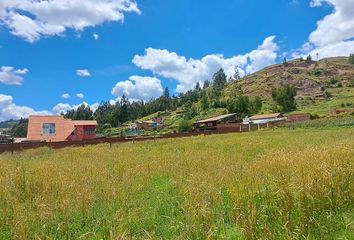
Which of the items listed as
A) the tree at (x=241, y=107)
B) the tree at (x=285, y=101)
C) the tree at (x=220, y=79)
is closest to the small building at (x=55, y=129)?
the tree at (x=241, y=107)

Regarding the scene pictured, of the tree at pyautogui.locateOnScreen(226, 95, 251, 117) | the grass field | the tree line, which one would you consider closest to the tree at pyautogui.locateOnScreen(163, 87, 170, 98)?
the tree line

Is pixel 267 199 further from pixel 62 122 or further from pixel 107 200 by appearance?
pixel 62 122

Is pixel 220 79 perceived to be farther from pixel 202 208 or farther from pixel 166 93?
pixel 202 208

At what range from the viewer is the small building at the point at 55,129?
191 ft

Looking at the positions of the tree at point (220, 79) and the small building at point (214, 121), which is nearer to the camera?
the small building at point (214, 121)

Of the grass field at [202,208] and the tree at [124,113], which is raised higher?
the tree at [124,113]

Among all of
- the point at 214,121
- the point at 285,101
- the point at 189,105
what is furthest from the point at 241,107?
the point at 189,105

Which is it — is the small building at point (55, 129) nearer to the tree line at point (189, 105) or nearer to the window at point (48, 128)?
the window at point (48, 128)

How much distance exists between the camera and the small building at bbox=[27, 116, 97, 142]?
58156 millimetres

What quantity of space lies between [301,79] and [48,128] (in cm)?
13070

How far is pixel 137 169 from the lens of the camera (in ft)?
39.2

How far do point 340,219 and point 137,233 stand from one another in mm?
3295

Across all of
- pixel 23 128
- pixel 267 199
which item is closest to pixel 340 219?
pixel 267 199

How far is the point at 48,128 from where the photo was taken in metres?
59.8
